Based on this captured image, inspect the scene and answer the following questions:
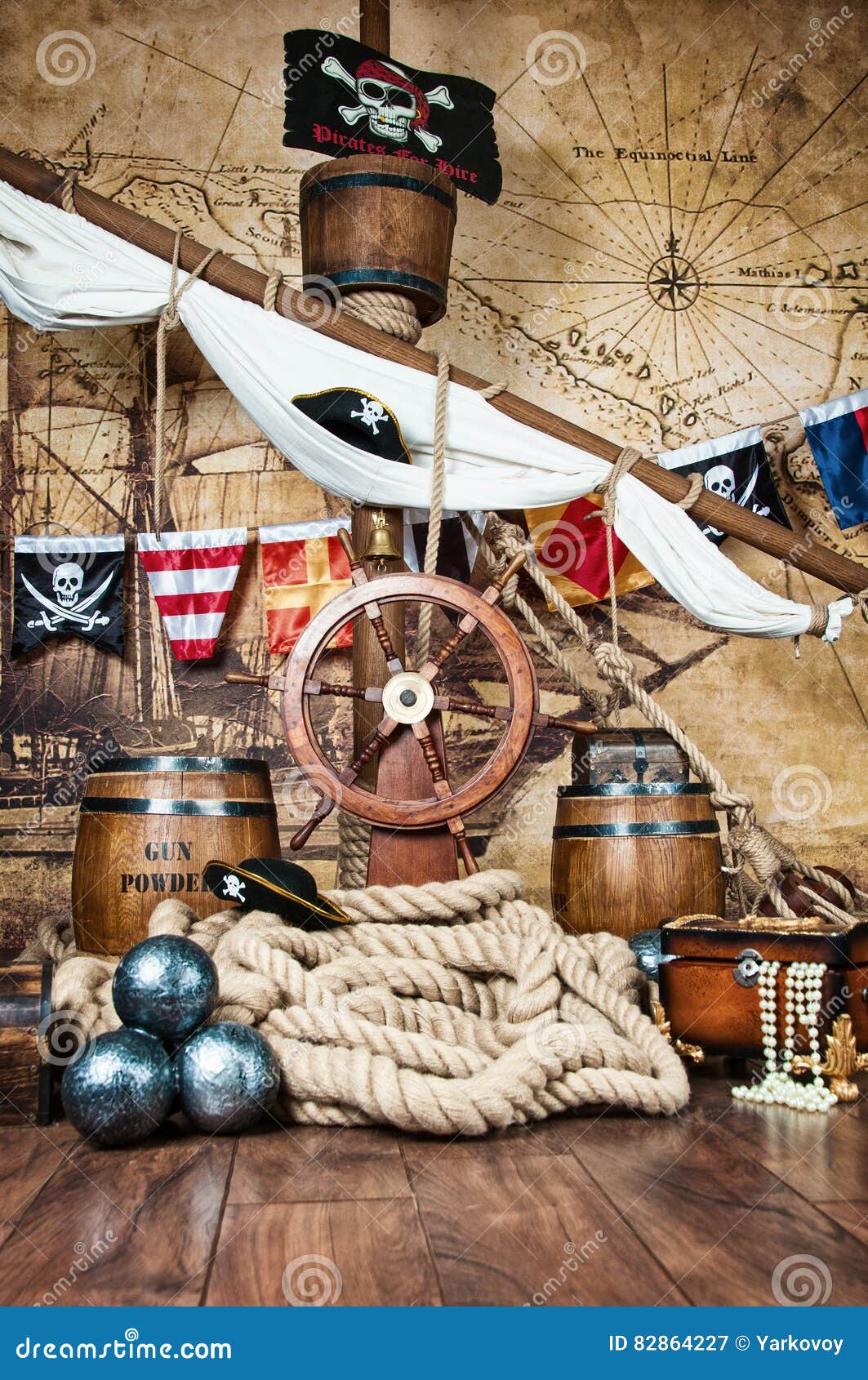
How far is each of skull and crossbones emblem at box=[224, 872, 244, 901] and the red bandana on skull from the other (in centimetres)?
229

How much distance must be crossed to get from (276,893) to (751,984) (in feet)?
2.80

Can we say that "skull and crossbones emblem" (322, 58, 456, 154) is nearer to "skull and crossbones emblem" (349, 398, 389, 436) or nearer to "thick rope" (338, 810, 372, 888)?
"skull and crossbones emblem" (349, 398, 389, 436)

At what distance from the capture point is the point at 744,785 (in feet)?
14.2

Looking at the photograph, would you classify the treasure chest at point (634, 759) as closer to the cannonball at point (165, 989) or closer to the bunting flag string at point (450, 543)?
the bunting flag string at point (450, 543)

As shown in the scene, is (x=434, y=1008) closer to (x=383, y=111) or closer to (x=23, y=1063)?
(x=23, y=1063)

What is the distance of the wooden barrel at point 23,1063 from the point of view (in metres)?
1.83

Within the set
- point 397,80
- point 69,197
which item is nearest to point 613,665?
point 397,80

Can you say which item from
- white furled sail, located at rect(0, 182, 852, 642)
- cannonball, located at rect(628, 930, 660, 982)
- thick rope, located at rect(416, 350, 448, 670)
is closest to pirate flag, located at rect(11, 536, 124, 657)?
white furled sail, located at rect(0, 182, 852, 642)

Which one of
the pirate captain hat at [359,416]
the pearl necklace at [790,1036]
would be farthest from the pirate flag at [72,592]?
the pearl necklace at [790,1036]

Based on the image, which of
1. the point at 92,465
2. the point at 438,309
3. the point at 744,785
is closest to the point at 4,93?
the point at 92,465

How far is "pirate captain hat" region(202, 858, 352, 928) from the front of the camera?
215 centimetres

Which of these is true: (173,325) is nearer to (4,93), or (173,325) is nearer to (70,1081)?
(4,93)

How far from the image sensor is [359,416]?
3.09 meters

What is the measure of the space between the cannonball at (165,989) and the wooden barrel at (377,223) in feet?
6.89
